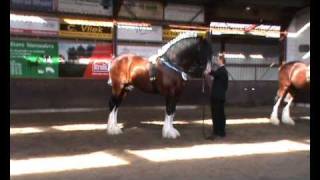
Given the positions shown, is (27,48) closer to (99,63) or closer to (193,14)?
(99,63)

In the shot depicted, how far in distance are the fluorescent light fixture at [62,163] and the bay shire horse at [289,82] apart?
6.80 meters

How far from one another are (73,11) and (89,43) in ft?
3.86

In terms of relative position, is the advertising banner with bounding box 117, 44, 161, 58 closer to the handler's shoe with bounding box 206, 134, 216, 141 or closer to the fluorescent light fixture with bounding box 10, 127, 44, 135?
the fluorescent light fixture with bounding box 10, 127, 44, 135

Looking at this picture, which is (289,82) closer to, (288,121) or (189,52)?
(288,121)

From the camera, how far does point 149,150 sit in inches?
356

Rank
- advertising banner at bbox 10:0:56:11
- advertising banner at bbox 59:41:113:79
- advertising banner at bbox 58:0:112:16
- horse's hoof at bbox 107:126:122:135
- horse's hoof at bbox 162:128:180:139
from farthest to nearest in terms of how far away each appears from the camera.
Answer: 1. advertising banner at bbox 59:41:113:79
2. advertising banner at bbox 58:0:112:16
3. advertising banner at bbox 10:0:56:11
4. horse's hoof at bbox 107:126:122:135
5. horse's hoof at bbox 162:128:180:139

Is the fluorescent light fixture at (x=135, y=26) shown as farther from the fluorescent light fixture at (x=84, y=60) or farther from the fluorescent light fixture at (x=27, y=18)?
the fluorescent light fixture at (x=27, y=18)

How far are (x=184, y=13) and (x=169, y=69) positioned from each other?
26.2ft

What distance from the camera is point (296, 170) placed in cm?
741

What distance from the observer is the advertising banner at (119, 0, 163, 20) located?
17.0 metres

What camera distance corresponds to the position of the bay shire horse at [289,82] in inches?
532

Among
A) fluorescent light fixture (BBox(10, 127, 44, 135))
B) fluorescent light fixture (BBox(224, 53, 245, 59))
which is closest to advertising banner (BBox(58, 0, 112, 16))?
fluorescent light fixture (BBox(224, 53, 245, 59))

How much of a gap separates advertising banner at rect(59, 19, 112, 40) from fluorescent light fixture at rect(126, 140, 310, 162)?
779 cm
